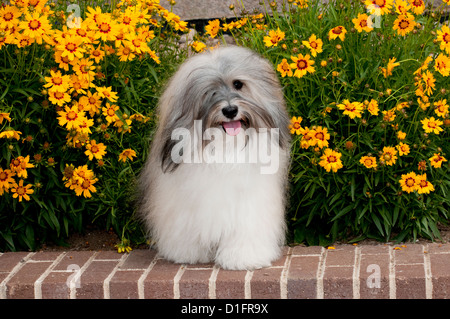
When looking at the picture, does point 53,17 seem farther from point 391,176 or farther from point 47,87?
point 391,176

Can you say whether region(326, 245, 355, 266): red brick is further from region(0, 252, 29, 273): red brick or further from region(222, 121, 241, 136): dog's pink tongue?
Result: region(0, 252, 29, 273): red brick

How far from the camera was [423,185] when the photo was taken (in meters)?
3.55

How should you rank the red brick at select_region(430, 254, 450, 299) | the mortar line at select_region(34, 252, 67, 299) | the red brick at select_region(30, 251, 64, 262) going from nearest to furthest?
the red brick at select_region(430, 254, 450, 299)
the mortar line at select_region(34, 252, 67, 299)
the red brick at select_region(30, 251, 64, 262)

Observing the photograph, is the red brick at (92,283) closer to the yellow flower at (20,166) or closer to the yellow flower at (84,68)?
the yellow flower at (20,166)

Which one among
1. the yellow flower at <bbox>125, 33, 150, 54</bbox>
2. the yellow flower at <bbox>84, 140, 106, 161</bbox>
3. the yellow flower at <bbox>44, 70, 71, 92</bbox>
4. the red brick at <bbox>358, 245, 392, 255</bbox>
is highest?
the yellow flower at <bbox>125, 33, 150, 54</bbox>

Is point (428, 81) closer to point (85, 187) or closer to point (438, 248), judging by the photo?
point (438, 248)

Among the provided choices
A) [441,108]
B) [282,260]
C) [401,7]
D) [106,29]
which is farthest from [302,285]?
[106,29]

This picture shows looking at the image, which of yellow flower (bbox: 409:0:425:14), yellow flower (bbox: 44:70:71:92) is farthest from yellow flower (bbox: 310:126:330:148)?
yellow flower (bbox: 44:70:71:92)

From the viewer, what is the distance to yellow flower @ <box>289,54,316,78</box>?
140 inches

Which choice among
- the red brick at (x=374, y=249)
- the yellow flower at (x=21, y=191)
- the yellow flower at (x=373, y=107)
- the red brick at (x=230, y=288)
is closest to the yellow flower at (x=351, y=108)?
the yellow flower at (x=373, y=107)

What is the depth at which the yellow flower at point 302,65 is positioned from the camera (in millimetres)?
3566

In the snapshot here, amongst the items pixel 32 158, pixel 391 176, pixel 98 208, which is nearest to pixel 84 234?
pixel 98 208

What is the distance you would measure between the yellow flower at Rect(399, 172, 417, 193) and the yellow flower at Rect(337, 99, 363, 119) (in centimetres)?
38

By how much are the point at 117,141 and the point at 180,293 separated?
0.93m
